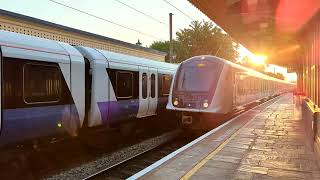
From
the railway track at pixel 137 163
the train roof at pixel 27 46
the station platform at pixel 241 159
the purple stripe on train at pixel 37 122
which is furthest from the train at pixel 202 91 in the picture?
the train roof at pixel 27 46

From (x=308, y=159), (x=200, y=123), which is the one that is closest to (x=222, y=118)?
(x=200, y=123)

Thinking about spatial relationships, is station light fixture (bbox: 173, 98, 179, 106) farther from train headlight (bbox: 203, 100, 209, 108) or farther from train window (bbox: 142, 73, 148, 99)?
train window (bbox: 142, 73, 148, 99)

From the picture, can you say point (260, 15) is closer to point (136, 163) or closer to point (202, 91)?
point (202, 91)

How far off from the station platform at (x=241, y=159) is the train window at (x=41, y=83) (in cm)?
293

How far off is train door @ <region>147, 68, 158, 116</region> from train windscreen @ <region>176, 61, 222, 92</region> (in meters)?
0.94

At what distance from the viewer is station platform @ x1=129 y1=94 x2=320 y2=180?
24.8 ft

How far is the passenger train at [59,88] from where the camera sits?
26.6 ft

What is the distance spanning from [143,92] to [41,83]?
631 centimetres

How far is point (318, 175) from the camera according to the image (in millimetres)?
7504

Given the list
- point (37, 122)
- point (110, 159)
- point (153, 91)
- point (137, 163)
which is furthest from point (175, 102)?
point (37, 122)

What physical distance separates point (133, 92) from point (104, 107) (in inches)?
93.0

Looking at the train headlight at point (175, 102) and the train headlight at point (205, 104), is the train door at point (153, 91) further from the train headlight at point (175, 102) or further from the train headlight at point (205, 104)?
the train headlight at point (205, 104)

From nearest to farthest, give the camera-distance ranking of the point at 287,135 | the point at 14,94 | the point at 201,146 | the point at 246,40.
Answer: the point at 14,94 < the point at 201,146 < the point at 287,135 < the point at 246,40

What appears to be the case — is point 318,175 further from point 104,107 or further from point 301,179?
point 104,107
